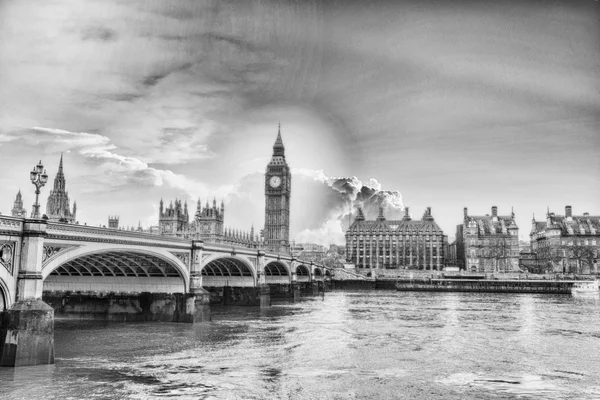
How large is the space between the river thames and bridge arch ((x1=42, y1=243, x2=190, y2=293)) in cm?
351

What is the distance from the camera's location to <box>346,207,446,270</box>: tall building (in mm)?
181750

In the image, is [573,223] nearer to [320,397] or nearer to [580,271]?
[580,271]

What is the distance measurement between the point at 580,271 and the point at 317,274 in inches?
2566

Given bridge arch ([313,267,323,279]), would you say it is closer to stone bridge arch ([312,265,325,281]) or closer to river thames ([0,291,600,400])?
stone bridge arch ([312,265,325,281])

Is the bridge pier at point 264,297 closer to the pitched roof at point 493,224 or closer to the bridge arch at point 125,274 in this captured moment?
the bridge arch at point 125,274

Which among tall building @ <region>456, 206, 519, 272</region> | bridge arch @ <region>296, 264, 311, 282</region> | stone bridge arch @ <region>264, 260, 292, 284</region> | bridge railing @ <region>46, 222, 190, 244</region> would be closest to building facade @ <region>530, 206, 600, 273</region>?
tall building @ <region>456, 206, 519, 272</region>

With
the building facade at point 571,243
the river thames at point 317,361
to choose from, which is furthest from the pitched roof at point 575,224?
the river thames at point 317,361

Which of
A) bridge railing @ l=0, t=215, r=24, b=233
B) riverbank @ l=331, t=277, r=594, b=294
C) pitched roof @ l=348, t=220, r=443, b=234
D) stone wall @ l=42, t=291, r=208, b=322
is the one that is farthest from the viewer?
pitched roof @ l=348, t=220, r=443, b=234

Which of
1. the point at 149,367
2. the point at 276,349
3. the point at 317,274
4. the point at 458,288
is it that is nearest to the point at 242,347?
the point at 276,349

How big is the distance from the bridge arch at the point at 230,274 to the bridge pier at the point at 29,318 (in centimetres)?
3933

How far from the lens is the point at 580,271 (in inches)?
5600

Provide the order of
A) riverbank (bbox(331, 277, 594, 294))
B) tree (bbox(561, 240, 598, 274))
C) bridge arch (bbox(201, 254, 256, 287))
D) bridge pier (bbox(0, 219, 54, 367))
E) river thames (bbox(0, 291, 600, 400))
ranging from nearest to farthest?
1. river thames (bbox(0, 291, 600, 400))
2. bridge pier (bbox(0, 219, 54, 367))
3. bridge arch (bbox(201, 254, 256, 287))
4. riverbank (bbox(331, 277, 594, 294))
5. tree (bbox(561, 240, 598, 274))

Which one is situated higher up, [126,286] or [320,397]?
[126,286]

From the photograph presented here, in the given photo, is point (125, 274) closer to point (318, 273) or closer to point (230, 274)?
point (230, 274)
